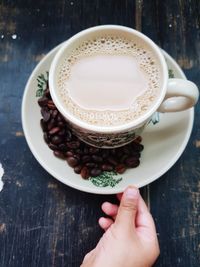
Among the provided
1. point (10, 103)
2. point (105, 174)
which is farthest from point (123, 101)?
point (10, 103)

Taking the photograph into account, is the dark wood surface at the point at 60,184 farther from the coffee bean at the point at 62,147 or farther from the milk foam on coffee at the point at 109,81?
the milk foam on coffee at the point at 109,81

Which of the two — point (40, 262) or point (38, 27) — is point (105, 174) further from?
point (38, 27)

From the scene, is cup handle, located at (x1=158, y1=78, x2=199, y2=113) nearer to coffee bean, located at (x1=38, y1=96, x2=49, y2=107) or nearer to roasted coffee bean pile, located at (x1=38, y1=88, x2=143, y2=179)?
roasted coffee bean pile, located at (x1=38, y1=88, x2=143, y2=179)

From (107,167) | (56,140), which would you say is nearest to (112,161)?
(107,167)

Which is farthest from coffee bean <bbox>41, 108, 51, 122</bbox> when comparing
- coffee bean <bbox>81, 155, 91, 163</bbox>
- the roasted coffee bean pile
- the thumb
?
the thumb

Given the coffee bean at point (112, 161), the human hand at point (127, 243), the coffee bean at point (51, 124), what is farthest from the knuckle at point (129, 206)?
the coffee bean at point (51, 124)

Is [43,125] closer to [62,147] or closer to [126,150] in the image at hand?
[62,147]

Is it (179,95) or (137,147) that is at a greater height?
(179,95)
